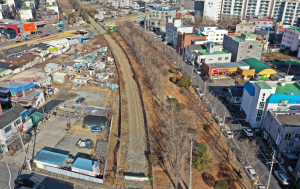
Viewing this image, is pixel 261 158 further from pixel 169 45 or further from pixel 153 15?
pixel 153 15

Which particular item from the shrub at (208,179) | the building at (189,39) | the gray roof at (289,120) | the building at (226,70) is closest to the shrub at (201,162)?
the shrub at (208,179)

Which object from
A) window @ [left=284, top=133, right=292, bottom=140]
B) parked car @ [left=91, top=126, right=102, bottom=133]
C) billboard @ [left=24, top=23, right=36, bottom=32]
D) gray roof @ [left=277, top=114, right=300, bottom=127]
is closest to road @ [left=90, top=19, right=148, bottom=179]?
parked car @ [left=91, top=126, right=102, bottom=133]

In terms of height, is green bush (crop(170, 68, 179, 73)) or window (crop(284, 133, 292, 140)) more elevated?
green bush (crop(170, 68, 179, 73))

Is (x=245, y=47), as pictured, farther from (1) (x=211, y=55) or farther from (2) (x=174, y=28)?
(2) (x=174, y=28)

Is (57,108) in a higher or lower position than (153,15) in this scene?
lower

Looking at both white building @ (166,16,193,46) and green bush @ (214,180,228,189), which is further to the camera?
Answer: white building @ (166,16,193,46)

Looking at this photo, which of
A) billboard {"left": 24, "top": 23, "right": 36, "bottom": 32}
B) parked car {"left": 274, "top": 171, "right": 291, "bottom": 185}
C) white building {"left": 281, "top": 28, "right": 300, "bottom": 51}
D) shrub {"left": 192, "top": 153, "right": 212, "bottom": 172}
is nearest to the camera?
parked car {"left": 274, "top": 171, "right": 291, "bottom": 185}

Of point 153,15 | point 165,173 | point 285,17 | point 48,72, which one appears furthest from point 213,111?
point 285,17

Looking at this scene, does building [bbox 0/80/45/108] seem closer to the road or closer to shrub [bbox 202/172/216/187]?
the road
